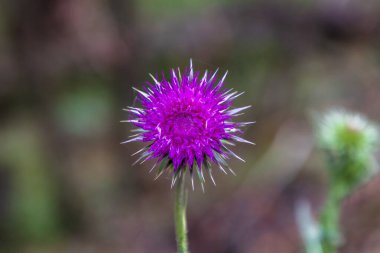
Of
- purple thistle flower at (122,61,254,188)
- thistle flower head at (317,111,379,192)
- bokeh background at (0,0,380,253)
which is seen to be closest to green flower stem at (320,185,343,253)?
thistle flower head at (317,111,379,192)

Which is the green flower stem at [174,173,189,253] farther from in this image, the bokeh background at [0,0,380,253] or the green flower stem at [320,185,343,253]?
the bokeh background at [0,0,380,253]

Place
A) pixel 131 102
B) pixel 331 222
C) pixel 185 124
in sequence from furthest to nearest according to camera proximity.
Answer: pixel 131 102
pixel 331 222
pixel 185 124

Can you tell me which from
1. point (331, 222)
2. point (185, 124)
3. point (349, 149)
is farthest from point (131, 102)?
point (185, 124)

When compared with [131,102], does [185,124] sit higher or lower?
lower

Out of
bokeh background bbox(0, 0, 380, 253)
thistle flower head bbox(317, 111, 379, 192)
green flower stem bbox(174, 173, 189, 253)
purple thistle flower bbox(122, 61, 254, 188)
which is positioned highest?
bokeh background bbox(0, 0, 380, 253)

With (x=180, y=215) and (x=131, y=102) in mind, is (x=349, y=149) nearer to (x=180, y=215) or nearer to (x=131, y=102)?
(x=180, y=215)
